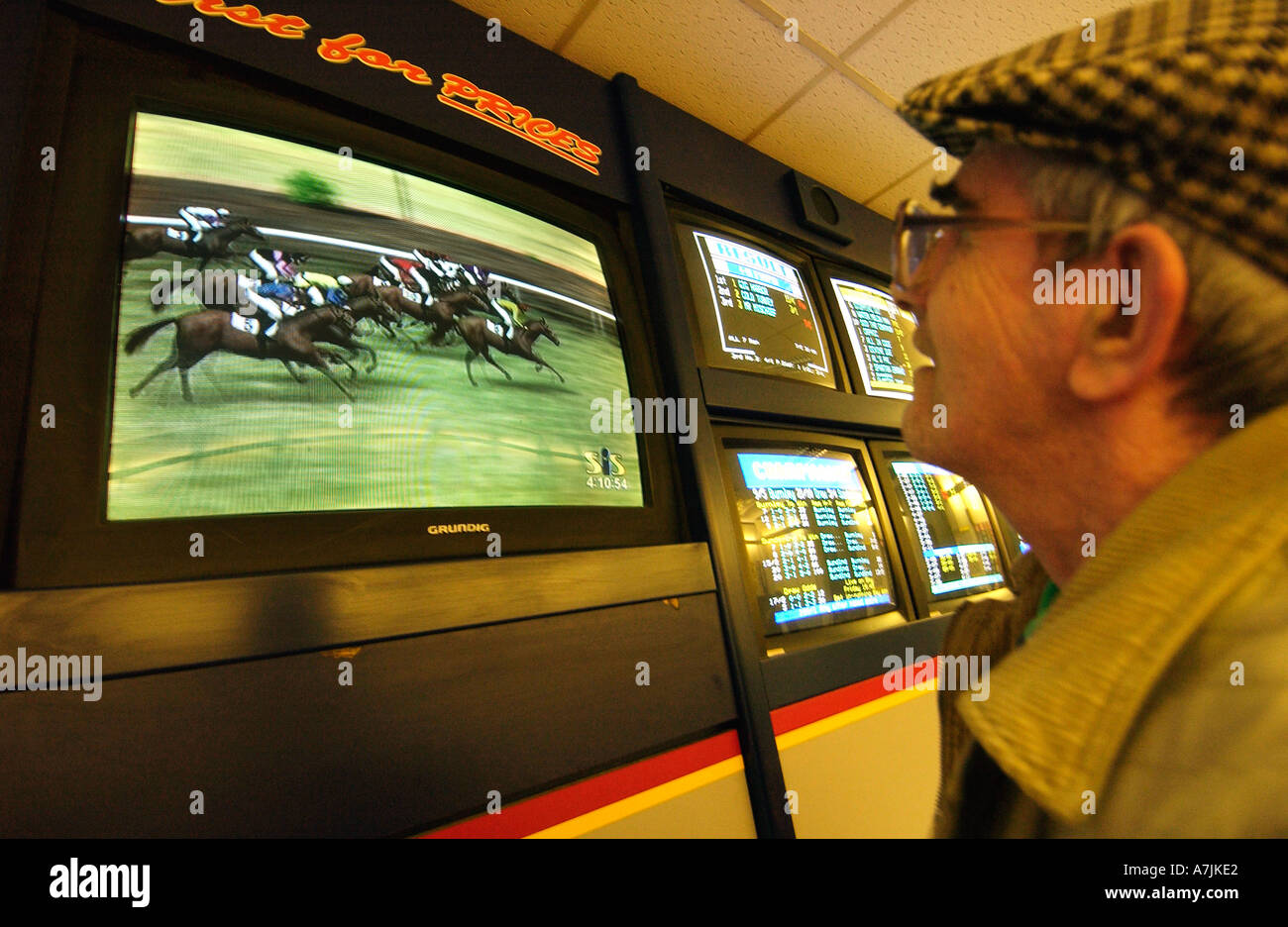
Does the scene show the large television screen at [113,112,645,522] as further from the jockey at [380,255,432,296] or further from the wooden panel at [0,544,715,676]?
the wooden panel at [0,544,715,676]

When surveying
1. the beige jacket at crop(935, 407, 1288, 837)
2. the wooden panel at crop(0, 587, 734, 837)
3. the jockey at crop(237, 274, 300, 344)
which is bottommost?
the wooden panel at crop(0, 587, 734, 837)

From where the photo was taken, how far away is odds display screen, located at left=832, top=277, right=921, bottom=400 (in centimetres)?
198

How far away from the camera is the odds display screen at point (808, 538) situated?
1435 mm

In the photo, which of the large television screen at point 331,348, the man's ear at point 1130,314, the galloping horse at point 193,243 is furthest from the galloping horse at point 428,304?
the man's ear at point 1130,314

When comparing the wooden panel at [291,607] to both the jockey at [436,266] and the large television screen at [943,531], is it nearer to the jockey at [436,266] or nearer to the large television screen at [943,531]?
the jockey at [436,266]

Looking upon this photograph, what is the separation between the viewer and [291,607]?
0.76 meters

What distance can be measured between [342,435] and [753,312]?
123 centimetres

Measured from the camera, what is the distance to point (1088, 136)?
1.59 feet

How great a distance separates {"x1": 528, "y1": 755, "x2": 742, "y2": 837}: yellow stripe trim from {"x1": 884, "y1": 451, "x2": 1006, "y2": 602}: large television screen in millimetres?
963

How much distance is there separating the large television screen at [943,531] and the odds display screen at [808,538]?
194mm

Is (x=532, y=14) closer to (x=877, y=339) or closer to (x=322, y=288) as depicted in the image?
(x=322, y=288)

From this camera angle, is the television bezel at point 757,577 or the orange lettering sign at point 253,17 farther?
the television bezel at point 757,577

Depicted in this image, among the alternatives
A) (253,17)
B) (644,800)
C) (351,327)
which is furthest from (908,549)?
(253,17)

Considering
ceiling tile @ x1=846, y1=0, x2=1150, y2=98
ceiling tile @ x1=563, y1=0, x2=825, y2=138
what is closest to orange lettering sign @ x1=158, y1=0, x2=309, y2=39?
ceiling tile @ x1=563, y1=0, x2=825, y2=138
